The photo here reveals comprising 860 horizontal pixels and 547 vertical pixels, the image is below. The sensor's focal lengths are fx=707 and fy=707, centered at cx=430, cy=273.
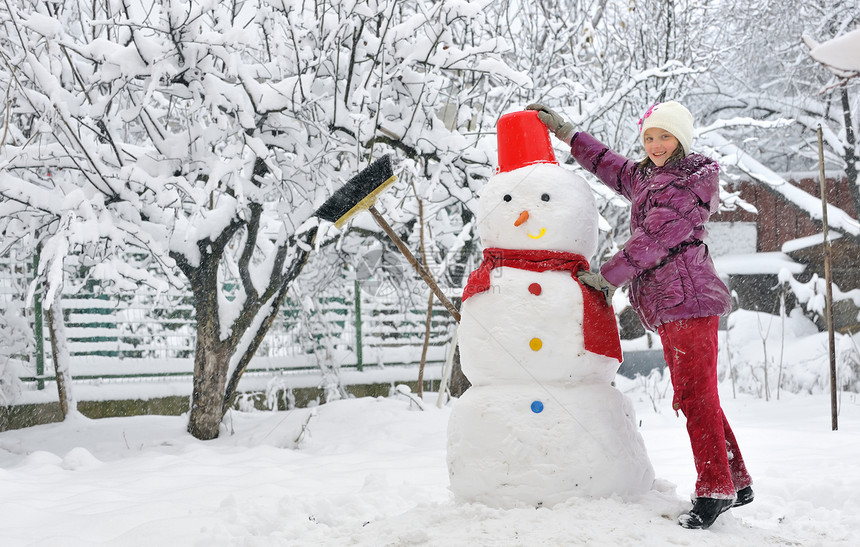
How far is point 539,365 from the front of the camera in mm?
2584

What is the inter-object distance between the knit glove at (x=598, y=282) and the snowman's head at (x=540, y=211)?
13cm

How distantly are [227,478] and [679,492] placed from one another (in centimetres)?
235

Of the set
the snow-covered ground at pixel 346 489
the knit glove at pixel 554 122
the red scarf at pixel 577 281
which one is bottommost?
the snow-covered ground at pixel 346 489

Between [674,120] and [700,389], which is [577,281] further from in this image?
[674,120]

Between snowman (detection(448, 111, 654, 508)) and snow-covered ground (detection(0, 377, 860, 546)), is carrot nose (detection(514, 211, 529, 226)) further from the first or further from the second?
snow-covered ground (detection(0, 377, 860, 546))

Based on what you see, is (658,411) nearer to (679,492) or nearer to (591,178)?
(591,178)

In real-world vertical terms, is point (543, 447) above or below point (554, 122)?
below

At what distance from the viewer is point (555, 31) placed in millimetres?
6910

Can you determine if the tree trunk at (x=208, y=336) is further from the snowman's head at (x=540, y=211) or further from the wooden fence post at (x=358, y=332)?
the wooden fence post at (x=358, y=332)

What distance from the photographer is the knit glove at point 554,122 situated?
294 centimetres

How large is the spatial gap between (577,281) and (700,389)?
23.0 inches

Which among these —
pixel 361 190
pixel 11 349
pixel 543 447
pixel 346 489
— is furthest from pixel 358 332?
pixel 543 447

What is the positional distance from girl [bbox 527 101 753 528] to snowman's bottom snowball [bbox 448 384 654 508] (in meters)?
0.26

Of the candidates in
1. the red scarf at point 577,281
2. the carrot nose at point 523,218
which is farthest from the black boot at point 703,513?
the carrot nose at point 523,218
